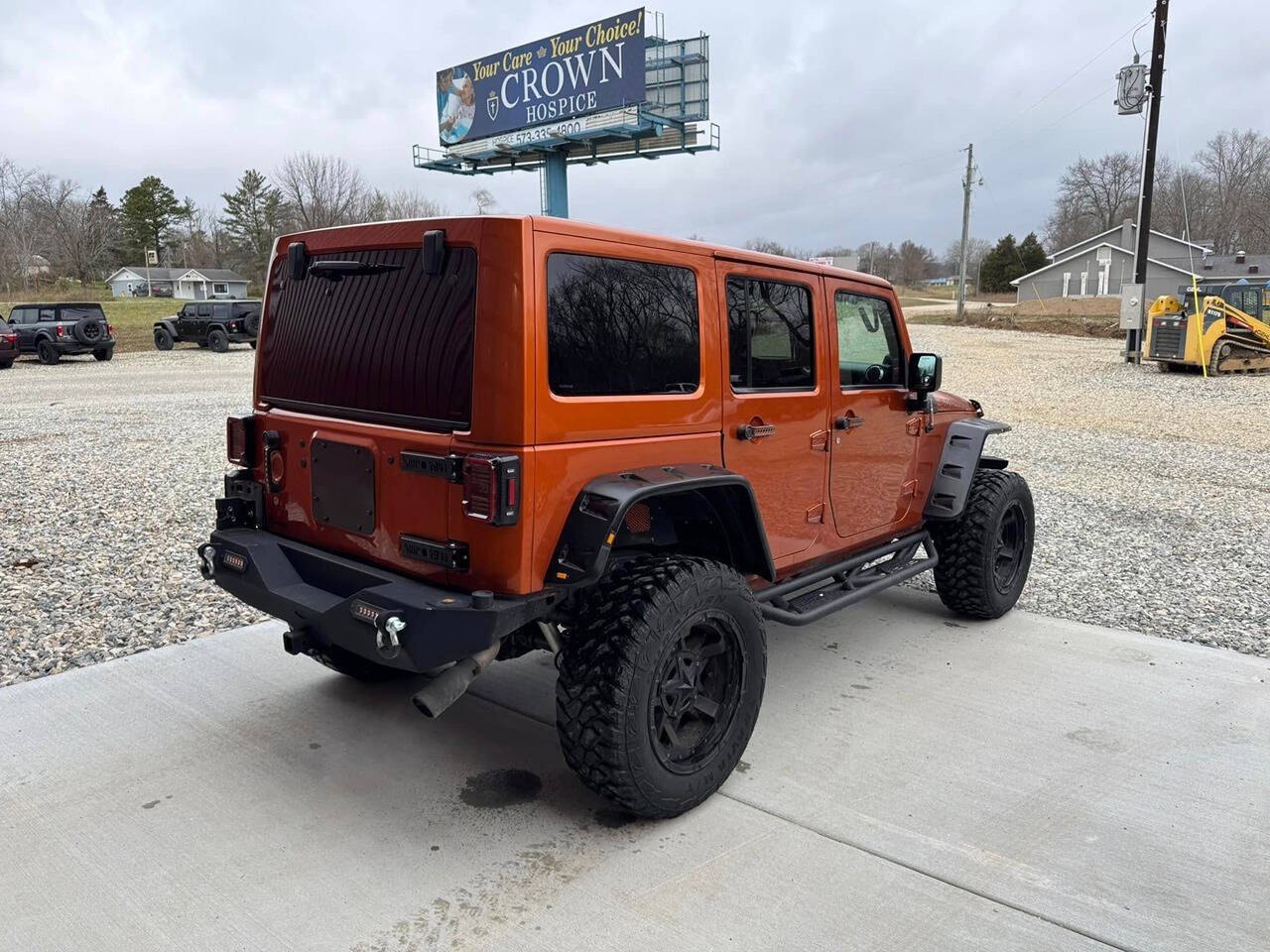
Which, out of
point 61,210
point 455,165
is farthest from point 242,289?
point 455,165

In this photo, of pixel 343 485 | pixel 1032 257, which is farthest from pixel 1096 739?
pixel 1032 257

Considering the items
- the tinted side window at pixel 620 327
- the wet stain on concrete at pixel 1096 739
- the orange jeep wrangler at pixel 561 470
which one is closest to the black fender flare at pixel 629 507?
the orange jeep wrangler at pixel 561 470

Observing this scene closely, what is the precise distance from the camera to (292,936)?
2.48 metres

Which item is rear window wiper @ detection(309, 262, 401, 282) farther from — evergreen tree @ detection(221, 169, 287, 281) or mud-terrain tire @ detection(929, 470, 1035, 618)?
evergreen tree @ detection(221, 169, 287, 281)

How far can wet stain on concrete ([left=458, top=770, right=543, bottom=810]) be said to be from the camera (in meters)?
3.20

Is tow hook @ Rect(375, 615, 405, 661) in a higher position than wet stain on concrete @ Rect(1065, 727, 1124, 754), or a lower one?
higher

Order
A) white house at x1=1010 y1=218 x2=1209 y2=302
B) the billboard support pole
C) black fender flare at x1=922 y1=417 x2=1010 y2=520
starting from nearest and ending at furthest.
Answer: black fender flare at x1=922 y1=417 x2=1010 y2=520
the billboard support pole
white house at x1=1010 y1=218 x2=1209 y2=302

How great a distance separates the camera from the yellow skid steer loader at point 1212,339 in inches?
800

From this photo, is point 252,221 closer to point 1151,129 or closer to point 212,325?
point 212,325

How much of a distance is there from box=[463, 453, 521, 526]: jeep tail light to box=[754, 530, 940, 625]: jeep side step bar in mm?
1247

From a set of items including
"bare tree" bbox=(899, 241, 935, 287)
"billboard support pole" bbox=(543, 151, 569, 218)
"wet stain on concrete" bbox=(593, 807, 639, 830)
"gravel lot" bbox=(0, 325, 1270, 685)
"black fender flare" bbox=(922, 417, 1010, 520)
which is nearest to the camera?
"wet stain on concrete" bbox=(593, 807, 639, 830)

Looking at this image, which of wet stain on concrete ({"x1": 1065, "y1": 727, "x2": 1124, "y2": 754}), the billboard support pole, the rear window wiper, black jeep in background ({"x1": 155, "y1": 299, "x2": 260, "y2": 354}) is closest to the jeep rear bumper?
the rear window wiper

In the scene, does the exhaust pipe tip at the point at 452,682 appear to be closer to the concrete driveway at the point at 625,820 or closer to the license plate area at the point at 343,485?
the concrete driveway at the point at 625,820

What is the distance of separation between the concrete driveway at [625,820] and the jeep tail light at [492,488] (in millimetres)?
1104
